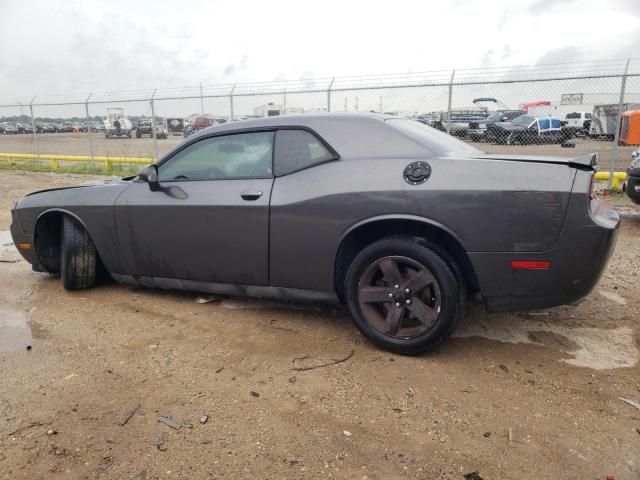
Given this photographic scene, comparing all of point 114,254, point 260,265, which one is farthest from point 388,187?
point 114,254

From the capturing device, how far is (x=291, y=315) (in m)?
4.03

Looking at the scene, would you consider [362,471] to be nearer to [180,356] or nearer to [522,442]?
[522,442]

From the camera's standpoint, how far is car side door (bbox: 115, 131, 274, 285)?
3652 mm

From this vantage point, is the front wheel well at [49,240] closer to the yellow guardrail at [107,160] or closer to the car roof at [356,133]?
the car roof at [356,133]

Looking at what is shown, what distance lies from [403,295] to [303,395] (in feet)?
2.86

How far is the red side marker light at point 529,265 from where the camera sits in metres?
2.93

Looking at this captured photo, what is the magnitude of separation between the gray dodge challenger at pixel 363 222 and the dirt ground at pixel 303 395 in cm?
33

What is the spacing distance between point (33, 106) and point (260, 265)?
54.1 feet

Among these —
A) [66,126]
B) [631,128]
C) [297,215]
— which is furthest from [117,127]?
[297,215]

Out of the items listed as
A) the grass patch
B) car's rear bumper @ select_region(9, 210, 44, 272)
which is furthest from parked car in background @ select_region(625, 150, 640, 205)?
the grass patch

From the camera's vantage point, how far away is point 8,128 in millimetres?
40625

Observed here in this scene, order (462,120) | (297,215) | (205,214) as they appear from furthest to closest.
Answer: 1. (462,120)
2. (205,214)
3. (297,215)

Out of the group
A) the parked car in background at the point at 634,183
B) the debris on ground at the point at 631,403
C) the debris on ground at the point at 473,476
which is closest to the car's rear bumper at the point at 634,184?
the parked car in background at the point at 634,183

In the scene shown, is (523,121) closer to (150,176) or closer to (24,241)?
(150,176)
